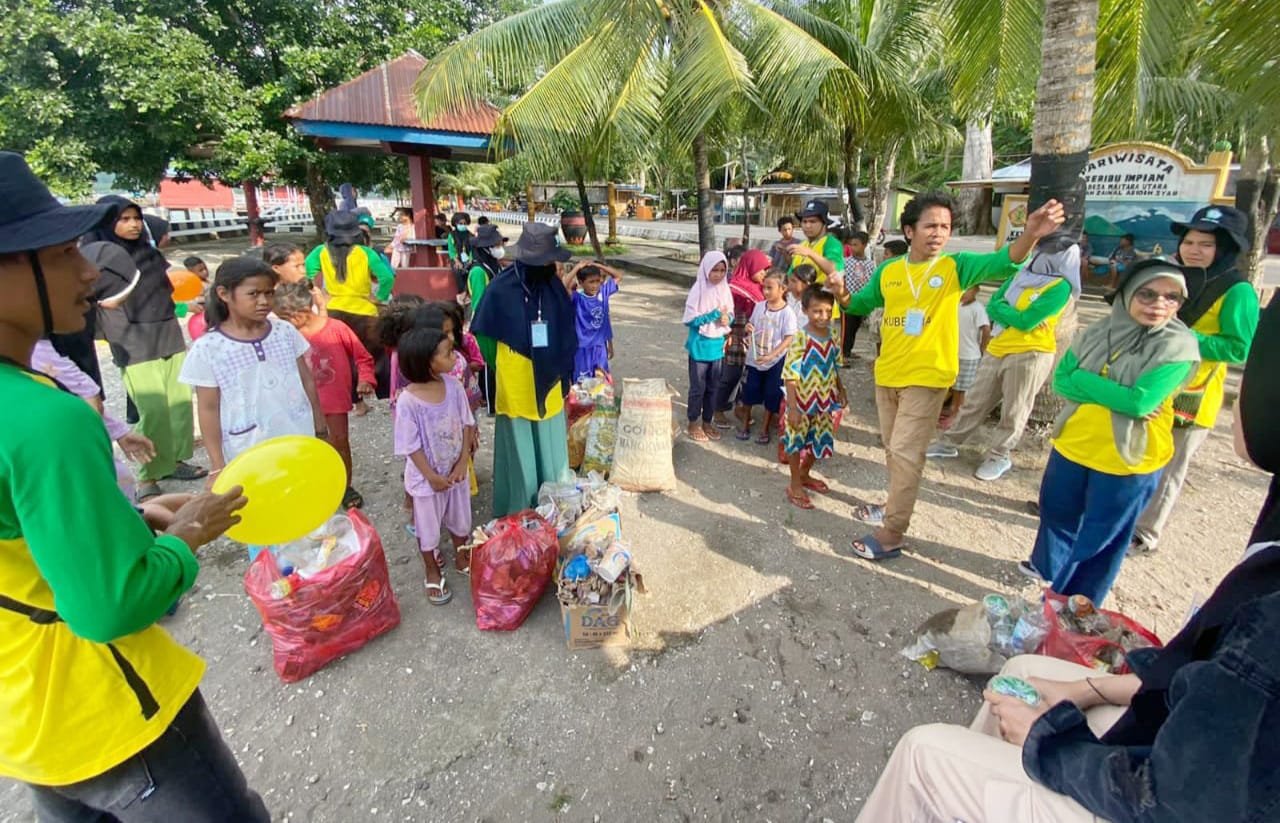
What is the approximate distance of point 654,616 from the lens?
3068 millimetres

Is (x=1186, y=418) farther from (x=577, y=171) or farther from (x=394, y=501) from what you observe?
(x=577, y=171)

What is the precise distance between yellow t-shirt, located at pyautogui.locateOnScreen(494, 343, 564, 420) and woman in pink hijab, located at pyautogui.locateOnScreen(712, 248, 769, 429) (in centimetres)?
215

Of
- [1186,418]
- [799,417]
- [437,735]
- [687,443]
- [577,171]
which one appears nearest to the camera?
[437,735]

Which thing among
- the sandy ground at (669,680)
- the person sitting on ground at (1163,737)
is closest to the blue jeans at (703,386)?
the sandy ground at (669,680)

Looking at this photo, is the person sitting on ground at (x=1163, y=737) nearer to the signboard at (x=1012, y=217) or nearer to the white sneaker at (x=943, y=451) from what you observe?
the white sneaker at (x=943, y=451)

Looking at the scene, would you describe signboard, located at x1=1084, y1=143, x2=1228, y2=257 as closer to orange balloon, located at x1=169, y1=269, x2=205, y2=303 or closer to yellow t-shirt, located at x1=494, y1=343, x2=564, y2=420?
yellow t-shirt, located at x1=494, y1=343, x2=564, y2=420

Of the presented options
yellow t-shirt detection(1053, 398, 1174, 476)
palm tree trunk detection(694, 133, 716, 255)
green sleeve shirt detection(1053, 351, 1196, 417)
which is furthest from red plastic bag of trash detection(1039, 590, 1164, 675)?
palm tree trunk detection(694, 133, 716, 255)

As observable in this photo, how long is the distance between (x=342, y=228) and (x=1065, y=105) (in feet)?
18.2

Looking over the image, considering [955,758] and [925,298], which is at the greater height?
[925,298]

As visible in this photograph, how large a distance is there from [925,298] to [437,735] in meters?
3.00

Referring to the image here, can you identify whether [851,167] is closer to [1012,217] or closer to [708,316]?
[1012,217]

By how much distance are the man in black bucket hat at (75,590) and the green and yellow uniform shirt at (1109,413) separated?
3.27 m

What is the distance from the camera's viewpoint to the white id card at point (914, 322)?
3.07m

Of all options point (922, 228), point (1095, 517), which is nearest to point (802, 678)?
point (1095, 517)
